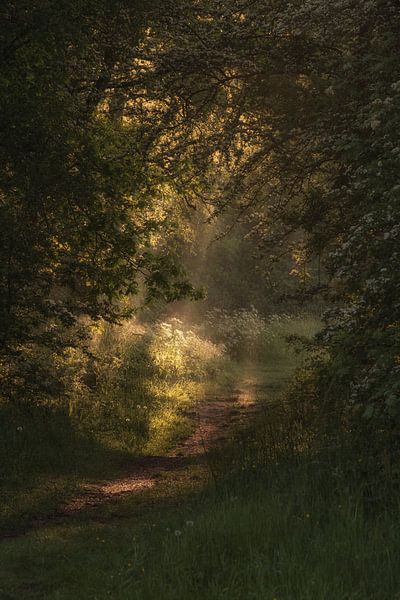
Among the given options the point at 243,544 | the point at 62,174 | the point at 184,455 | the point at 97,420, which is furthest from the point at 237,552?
the point at 97,420

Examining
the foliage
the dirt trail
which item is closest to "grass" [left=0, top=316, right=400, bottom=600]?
the dirt trail

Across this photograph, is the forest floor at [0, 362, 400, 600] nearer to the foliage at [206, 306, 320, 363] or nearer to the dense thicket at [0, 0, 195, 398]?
the dense thicket at [0, 0, 195, 398]

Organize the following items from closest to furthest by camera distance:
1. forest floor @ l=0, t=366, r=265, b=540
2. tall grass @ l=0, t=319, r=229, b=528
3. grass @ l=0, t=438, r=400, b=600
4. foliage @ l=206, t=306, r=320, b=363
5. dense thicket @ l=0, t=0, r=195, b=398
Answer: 1. grass @ l=0, t=438, r=400, b=600
2. dense thicket @ l=0, t=0, r=195, b=398
3. forest floor @ l=0, t=366, r=265, b=540
4. tall grass @ l=0, t=319, r=229, b=528
5. foliage @ l=206, t=306, r=320, b=363

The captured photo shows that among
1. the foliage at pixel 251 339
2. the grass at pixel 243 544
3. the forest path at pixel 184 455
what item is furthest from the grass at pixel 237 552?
the foliage at pixel 251 339

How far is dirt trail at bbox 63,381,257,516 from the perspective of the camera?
10148 mm

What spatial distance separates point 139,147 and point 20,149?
2.63m

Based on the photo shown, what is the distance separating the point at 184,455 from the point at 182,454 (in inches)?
3.7

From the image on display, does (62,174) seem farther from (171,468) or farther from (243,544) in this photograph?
(243,544)

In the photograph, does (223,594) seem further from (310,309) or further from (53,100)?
(310,309)

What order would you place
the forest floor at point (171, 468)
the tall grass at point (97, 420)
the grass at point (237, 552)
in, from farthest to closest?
the tall grass at point (97, 420)
the forest floor at point (171, 468)
the grass at point (237, 552)

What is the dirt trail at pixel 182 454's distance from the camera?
33.3 feet

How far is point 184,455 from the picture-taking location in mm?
13000

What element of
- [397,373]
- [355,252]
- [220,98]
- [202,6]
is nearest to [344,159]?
[355,252]

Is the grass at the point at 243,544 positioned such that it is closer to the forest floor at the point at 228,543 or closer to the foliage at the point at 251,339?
the forest floor at the point at 228,543
